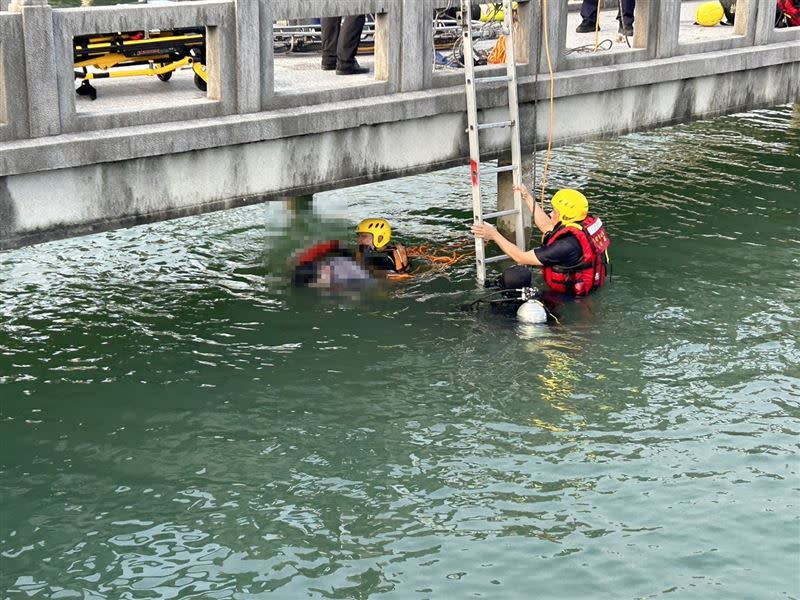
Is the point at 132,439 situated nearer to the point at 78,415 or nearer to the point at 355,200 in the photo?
the point at 78,415

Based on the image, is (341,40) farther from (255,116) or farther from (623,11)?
(623,11)

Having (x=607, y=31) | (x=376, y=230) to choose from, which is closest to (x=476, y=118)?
(x=376, y=230)

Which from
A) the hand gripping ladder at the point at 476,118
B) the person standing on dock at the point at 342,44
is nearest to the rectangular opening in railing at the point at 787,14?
the hand gripping ladder at the point at 476,118

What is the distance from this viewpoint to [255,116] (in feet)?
31.1

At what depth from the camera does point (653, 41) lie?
12562 millimetres

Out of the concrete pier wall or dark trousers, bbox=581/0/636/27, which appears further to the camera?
dark trousers, bbox=581/0/636/27

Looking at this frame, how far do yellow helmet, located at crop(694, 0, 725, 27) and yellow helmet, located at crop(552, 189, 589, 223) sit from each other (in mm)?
5486

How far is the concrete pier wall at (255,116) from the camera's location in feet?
27.2

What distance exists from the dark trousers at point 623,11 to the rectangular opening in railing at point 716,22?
630mm

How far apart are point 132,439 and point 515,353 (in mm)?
3345

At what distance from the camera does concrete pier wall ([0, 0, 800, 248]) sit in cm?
830

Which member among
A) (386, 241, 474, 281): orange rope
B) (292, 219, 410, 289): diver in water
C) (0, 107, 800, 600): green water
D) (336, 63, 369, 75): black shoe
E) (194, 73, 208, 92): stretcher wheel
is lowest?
(0, 107, 800, 600): green water

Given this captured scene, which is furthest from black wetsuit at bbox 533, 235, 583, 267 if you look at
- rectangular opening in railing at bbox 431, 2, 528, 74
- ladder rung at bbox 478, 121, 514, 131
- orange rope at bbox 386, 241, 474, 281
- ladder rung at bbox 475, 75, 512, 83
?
rectangular opening in railing at bbox 431, 2, 528, 74

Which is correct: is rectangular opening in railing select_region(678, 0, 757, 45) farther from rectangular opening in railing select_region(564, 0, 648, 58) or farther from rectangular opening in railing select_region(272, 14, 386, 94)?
rectangular opening in railing select_region(272, 14, 386, 94)
